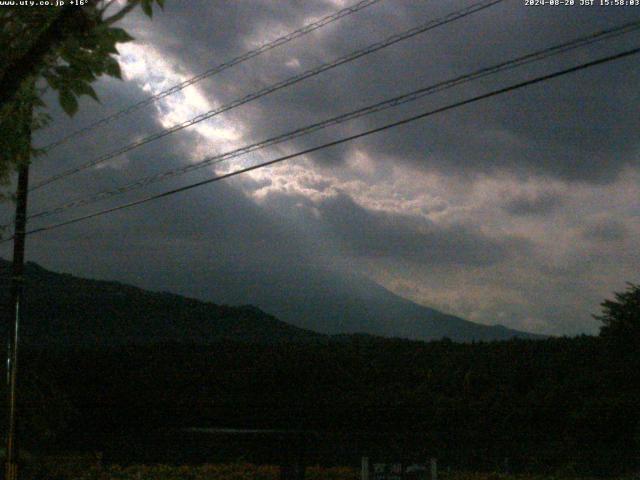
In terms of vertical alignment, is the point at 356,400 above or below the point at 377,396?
below

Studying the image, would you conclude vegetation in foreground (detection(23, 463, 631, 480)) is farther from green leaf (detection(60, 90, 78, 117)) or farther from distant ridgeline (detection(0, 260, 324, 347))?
distant ridgeline (detection(0, 260, 324, 347))

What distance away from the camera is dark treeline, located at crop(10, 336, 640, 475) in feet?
72.2

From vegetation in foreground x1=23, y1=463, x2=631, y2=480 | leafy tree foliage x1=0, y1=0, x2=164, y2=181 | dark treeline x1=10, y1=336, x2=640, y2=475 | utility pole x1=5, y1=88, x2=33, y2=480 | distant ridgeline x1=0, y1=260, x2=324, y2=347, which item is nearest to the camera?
leafy tree foliage x1=0, y1=0, x2=164, y2=181

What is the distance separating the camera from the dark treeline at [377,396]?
22000 millimetres

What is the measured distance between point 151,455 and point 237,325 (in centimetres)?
3206

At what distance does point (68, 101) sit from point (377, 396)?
2460 centimetres

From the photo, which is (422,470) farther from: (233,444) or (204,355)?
(204,355)

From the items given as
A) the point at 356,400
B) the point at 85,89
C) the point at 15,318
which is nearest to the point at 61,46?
Result: the point at 85,89

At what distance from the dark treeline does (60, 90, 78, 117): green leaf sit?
653 inches

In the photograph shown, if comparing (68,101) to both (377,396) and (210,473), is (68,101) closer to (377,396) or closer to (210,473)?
(210,473)

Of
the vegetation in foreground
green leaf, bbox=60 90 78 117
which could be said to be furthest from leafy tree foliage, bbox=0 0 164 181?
the vegetation in foreground

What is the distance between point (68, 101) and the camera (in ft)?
13.9

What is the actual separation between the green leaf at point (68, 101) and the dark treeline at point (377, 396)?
→ 16587 mm

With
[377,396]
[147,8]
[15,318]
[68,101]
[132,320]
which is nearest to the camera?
[147,8]
